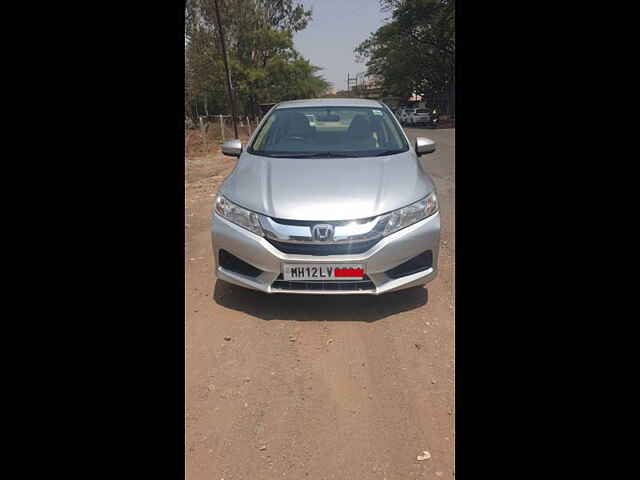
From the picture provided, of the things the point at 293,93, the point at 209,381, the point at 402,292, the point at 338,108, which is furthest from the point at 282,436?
the point at 293,93

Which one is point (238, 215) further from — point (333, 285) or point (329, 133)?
point (329, 133)

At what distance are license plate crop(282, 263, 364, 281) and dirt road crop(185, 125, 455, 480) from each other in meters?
0.35

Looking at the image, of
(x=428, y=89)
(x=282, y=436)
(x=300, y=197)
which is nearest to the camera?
(x=282, y=436)

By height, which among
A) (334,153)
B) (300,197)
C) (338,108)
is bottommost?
(300,197)

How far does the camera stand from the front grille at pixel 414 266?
291cm

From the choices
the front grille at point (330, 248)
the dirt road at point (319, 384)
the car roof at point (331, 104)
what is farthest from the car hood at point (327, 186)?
the car roof at point (331, 104)

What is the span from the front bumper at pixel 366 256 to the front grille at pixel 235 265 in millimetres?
29

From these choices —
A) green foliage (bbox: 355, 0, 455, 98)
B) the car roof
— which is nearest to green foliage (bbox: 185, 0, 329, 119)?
green foliage (bbox: 355, 0, 455, 98)

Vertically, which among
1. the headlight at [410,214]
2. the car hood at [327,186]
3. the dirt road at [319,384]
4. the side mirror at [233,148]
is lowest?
the dirt road at [319,384]

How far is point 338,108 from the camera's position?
4371 mm

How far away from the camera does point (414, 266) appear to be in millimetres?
2965

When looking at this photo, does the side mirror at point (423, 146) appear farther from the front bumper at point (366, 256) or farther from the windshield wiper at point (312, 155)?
the front bumper at point (366, 256)
